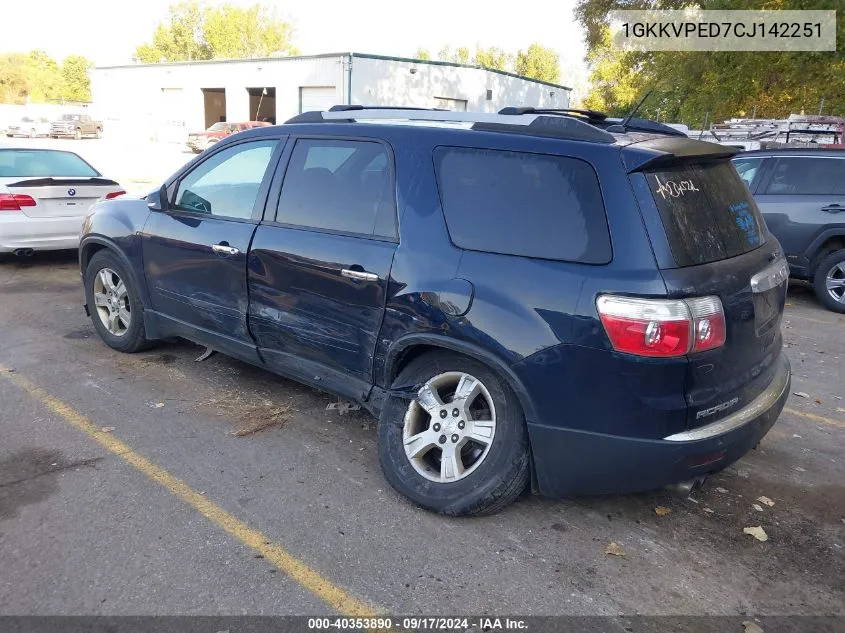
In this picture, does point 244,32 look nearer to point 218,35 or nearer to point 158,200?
point 218,35

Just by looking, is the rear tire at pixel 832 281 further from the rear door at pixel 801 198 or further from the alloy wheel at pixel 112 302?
the alloy wheel at pixel 112 302

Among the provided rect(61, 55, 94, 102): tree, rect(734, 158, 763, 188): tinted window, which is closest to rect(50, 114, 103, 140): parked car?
rect(734, 158, 763, 188): tinted window

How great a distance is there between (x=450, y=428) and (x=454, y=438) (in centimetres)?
5

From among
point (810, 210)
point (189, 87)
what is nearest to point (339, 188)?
point (810, 210)

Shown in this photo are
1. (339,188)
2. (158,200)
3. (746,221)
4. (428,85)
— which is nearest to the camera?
(746,221)

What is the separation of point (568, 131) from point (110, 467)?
9.54ft

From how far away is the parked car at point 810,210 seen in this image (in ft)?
25.8

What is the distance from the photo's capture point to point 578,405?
9.65 ft

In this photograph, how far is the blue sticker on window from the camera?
3.37 m

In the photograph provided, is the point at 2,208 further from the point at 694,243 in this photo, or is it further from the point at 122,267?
the point at 694,243

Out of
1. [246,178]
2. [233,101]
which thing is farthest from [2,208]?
[233,101]

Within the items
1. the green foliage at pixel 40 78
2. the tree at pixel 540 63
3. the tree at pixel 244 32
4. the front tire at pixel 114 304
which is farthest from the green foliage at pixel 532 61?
the front tire at pixel 114 304

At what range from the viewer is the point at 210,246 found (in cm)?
437

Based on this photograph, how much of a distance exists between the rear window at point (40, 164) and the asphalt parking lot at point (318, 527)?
14.7 feet
